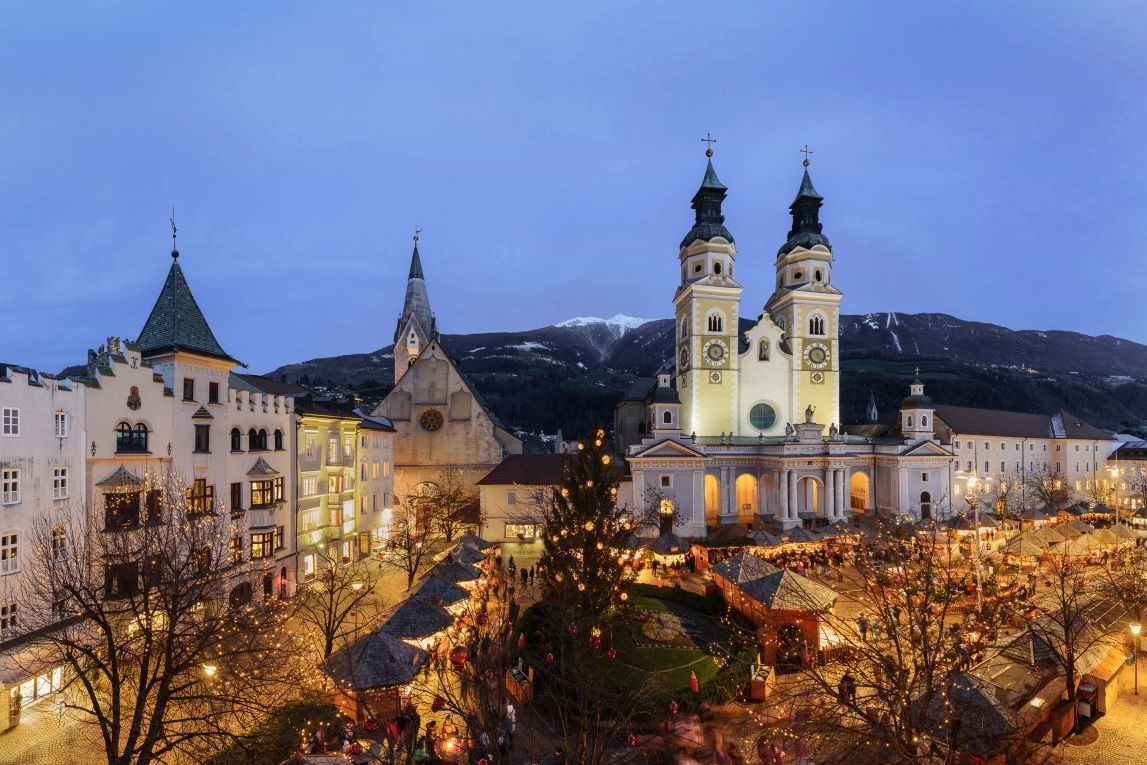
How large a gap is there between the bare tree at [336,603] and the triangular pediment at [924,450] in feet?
139

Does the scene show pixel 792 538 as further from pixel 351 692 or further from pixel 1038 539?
pixel 351 692

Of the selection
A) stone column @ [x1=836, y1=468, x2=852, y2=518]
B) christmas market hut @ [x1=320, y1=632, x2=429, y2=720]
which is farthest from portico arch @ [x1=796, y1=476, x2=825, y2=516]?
christmas market hut @ [x1=320, y1=632, x2=429, y2=720]

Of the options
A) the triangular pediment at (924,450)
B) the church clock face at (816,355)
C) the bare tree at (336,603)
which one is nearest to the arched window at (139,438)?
the bare tree at (336,603)

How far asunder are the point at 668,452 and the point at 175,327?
3265 centimetres

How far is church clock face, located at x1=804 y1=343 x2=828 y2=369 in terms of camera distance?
55.4 metres

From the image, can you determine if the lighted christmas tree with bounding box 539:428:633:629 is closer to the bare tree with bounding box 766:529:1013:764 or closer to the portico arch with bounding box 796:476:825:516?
the bare tree with bounding box 766:529:1013:764

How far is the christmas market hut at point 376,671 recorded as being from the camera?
51.4ft

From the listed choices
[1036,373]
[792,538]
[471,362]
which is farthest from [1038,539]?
[471,362]

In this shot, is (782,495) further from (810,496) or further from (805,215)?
(805,215)

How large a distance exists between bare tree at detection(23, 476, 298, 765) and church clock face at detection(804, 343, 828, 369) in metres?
47.2

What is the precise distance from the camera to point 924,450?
5094 cm

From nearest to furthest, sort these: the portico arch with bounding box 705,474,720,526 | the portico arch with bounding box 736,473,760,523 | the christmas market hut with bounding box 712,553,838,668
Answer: the christmas market hut with bounding box 712,553,838,668 → the portico arch with bounding box 705,474,720,526 → the portico arch with bounding box 736,473,760,523

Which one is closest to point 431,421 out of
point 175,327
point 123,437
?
point 175,327

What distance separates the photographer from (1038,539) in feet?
103
